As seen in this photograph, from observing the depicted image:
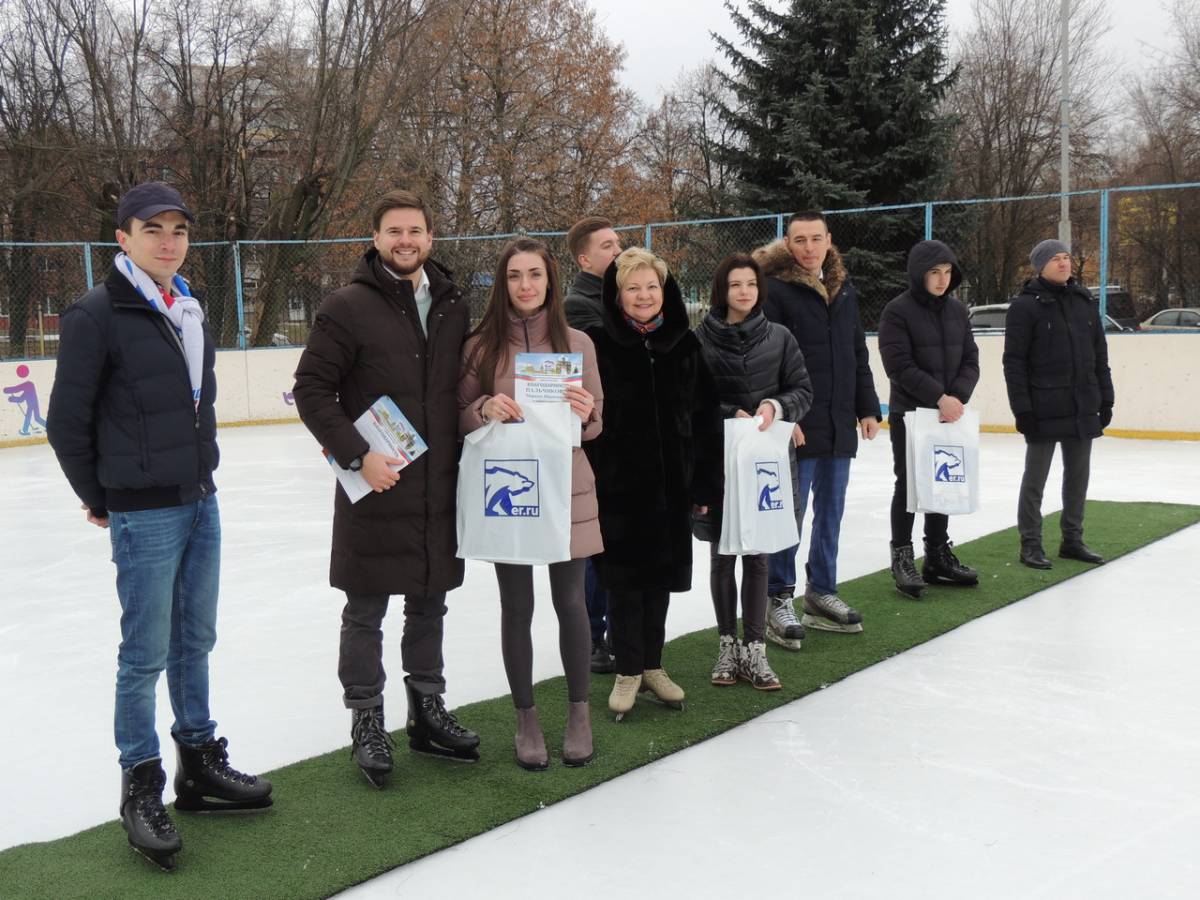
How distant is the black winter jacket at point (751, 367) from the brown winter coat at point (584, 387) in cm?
73

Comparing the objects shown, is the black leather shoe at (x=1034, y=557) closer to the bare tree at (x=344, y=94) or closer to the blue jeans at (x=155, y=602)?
the blue jeans at (x=155, y=602)

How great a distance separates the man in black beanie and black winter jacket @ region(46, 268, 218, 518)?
427 cm

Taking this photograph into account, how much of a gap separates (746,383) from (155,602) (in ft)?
6.84

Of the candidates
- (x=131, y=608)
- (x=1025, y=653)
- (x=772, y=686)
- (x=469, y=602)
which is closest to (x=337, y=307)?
(x=131, y=608)

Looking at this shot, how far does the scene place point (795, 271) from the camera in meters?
4.47

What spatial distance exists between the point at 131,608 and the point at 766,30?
19499 mm

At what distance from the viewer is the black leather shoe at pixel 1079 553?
5.84 metres

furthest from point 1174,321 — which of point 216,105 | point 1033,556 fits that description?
point 216,105

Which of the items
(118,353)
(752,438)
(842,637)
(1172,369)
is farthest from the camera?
(1172,369)

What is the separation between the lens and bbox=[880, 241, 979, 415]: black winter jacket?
16.5 feet

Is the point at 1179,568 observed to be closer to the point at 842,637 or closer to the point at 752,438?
the point at 842,637

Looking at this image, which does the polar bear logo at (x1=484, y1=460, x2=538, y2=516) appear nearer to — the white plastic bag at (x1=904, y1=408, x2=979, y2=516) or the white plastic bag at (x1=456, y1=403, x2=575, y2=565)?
the white plastic bag at (x1=456, y1=403, x2=575, y2=565)

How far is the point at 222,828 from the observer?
2.84 metres

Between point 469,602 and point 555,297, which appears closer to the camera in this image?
point 555,297
